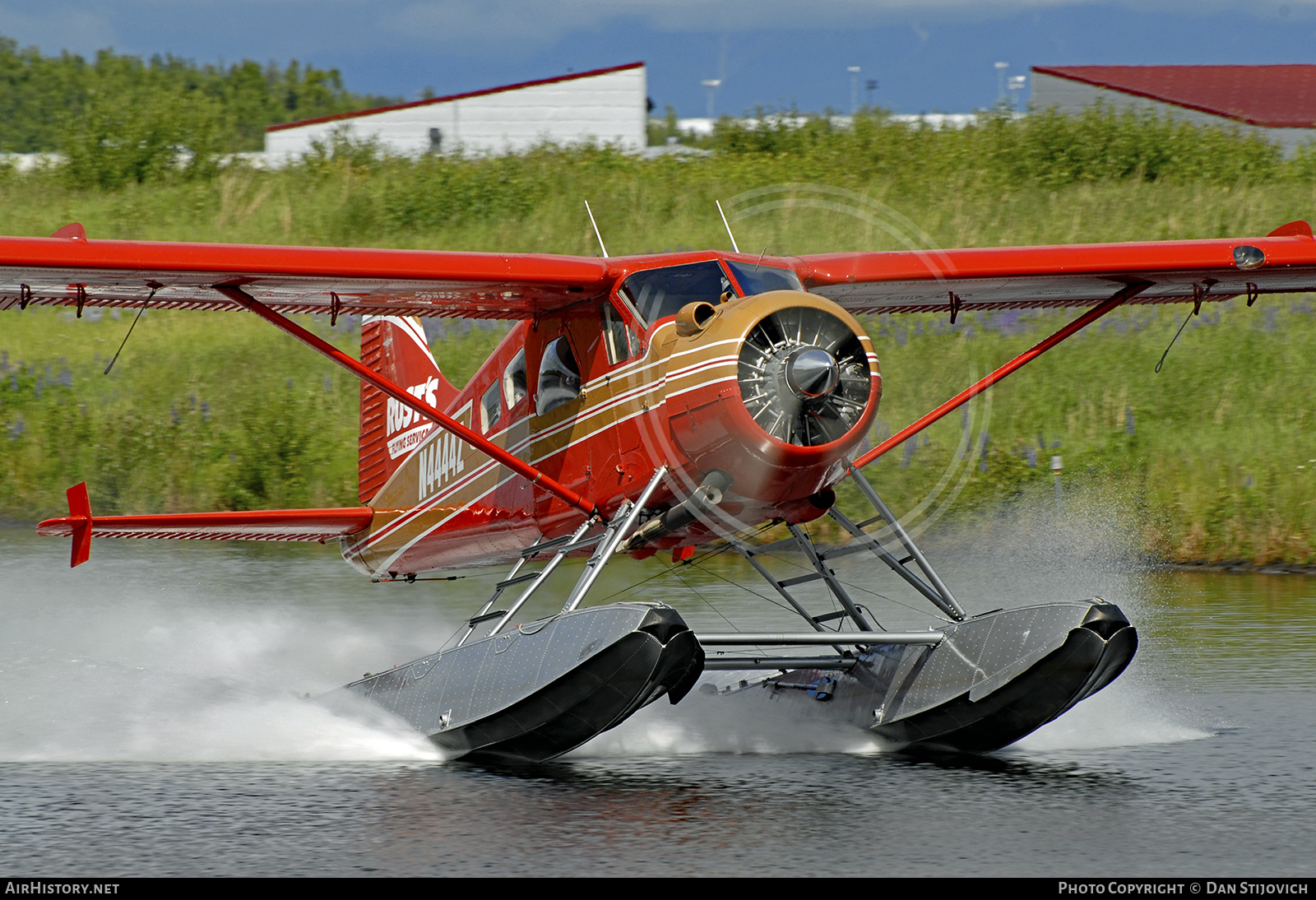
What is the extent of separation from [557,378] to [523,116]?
3387cm

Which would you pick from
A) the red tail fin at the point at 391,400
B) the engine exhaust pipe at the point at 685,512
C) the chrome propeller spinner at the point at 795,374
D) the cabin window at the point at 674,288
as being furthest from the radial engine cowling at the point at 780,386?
the red tail fin at the point at 391,400

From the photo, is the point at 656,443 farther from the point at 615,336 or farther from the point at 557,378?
the point at 557,378

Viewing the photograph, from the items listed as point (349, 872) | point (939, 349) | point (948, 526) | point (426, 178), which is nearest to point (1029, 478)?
point (948, 526)

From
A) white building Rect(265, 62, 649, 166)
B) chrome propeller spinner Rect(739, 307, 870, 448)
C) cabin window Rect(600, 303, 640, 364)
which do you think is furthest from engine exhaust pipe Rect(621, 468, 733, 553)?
white building Rect(265, 62, 649, 166)

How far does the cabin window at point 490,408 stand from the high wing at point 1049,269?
206 centimetres

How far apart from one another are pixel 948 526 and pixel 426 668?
979 centimetres

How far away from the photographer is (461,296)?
8438mm

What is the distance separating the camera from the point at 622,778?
7.12m

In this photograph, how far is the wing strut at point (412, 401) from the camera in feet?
25.9

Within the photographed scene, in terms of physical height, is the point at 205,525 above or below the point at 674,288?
below

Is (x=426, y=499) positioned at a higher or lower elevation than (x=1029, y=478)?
higher

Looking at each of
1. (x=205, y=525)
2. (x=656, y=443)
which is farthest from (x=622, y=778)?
(x=205, y=525)

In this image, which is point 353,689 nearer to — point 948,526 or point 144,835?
point 144,835

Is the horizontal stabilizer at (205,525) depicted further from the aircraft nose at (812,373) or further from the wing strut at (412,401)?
the aircraft nose at (812,373)
